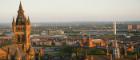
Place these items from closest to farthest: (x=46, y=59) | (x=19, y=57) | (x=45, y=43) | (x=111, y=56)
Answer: (x=19, y=57), (x=111, y=56), (x=46, y=59), (x=45, y=43)

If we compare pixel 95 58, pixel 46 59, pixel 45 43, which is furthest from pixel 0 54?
pixel 45 43

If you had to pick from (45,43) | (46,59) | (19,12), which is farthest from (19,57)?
(45,43)

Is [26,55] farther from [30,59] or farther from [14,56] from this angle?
[14,56]

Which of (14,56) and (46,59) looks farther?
(46,59)

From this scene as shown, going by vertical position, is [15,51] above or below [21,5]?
below

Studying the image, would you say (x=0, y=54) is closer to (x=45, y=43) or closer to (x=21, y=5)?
(x=21, y=5)

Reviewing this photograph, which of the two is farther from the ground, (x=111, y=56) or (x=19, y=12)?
(x=19, y=12)

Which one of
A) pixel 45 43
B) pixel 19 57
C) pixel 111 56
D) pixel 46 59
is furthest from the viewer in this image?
pixel 45 43

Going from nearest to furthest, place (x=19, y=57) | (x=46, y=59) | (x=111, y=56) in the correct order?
1. (x=19, y=57)
2. (x=111, y=56)
3. (x=46, y=59)

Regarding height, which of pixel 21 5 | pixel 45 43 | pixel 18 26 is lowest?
pixel 45 43
